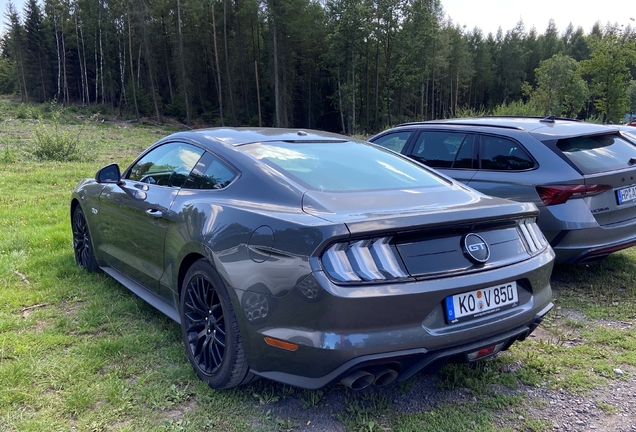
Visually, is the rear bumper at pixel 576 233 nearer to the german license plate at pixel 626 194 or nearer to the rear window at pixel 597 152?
the german license plate at pixel 626 194

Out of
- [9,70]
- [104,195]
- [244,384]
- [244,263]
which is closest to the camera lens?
[244,263]

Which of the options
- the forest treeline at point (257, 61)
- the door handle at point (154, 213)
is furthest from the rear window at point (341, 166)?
the forest treeline at point (257, 61)

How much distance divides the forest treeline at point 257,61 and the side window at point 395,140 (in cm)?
3262

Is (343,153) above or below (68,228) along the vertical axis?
above

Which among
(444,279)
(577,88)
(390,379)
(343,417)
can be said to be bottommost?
(343,417)

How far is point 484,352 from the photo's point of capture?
7.38ft

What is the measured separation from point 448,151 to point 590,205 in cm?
153

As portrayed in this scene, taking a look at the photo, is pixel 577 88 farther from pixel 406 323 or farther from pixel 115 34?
pixel 406 323

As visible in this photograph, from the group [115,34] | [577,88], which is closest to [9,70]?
[115,34]

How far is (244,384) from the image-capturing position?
241 centimetres

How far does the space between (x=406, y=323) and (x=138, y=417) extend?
4.64 feet

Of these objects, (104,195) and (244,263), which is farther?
(104,195)

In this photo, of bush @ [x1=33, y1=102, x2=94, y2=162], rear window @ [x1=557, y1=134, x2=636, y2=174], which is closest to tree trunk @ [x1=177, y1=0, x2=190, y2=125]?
bush @ [x1=33, y1=102, x2=94, y2=162]

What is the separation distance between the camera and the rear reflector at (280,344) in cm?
202
